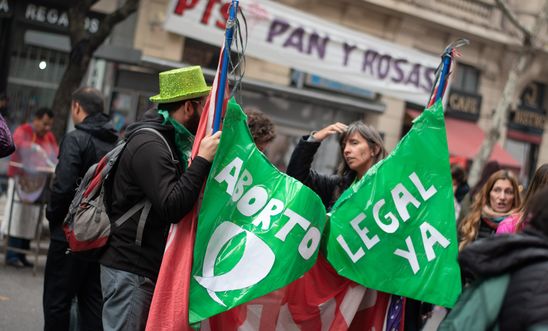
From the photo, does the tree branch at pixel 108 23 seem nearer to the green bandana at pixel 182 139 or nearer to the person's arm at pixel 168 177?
the green bandana at pixel 182 139

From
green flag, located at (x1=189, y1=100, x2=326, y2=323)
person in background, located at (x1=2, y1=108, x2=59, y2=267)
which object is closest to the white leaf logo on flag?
green flag, located at (x1=189, y1=100, x2=326, y2=323)

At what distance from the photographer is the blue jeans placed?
4238 mm

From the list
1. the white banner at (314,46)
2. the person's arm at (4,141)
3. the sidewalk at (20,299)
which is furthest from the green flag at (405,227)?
the white banner at (314,46)

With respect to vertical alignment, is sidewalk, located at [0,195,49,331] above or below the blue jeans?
below

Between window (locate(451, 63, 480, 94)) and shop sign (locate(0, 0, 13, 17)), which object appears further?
window (locate(451, 63, 480, 94))

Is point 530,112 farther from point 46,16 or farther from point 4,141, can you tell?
point 4,141

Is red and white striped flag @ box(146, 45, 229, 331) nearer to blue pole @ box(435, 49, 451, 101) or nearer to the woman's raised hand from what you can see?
the woman's raised hand

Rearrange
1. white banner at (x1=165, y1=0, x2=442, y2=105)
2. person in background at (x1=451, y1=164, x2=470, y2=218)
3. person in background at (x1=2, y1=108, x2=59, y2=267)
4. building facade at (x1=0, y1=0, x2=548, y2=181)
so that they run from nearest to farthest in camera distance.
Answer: person in background at (x1=2, y1=108, x2=59, y2=267)
person in background at (x1=451, y1=164, x2=470, y2=218)
white banner at (x1=165, y1=0, x2=442, y2=105)
building facade at (x1=0, y1=0, x2=548, y2=181)

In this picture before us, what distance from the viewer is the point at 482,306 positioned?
123 inches

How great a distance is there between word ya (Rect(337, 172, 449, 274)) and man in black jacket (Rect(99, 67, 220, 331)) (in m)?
0.89

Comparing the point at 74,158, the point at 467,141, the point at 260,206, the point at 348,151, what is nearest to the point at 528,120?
the point at 467,141

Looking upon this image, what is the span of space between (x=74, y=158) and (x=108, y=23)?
644 centimetres

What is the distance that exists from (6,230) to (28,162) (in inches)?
31.1

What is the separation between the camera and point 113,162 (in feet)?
14.4
